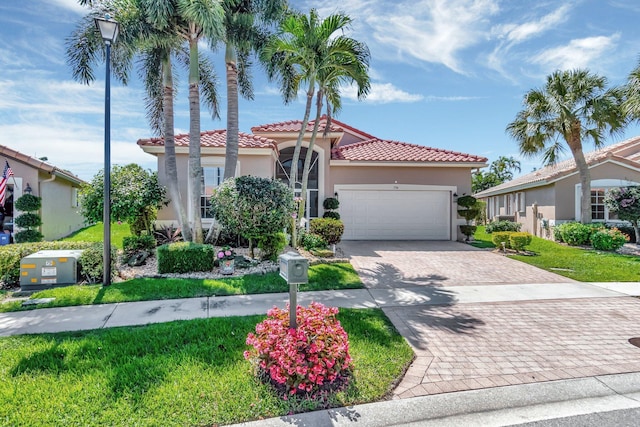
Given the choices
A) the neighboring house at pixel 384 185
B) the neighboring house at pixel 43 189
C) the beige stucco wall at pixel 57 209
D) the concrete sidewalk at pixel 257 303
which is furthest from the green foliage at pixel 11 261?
the neighboring house at pixel 384 185

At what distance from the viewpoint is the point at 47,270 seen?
284 inches

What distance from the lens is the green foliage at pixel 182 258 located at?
842 cm

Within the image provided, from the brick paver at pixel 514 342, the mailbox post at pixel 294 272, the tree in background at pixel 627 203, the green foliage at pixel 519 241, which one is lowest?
the brick paver at pixel 514 342

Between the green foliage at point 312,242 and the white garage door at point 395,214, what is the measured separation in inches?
174

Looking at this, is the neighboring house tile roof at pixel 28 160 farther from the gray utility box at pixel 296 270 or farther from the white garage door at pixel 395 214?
the gray utility box at pixel 296 270

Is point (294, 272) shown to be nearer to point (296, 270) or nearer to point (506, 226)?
point (296, 270)

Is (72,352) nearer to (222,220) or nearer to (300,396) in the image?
(300,396)

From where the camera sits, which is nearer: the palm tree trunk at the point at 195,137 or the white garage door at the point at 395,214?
the palm tree trunk at the point at 195,137

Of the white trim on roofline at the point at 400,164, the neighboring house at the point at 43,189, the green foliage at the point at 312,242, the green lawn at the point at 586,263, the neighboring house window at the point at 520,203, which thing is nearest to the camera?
the green lawn at the point at 586,263

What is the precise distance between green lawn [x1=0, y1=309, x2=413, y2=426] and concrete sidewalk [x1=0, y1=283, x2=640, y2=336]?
535mm

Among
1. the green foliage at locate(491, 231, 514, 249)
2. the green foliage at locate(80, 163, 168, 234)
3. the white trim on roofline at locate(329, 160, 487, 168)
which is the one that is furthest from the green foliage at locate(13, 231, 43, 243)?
the green foliage at locate(491, 231, 514, 249)

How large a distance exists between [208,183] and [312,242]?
5006mm

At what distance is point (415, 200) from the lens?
1590 cm

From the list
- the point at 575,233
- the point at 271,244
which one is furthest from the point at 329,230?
the point at 575,233
